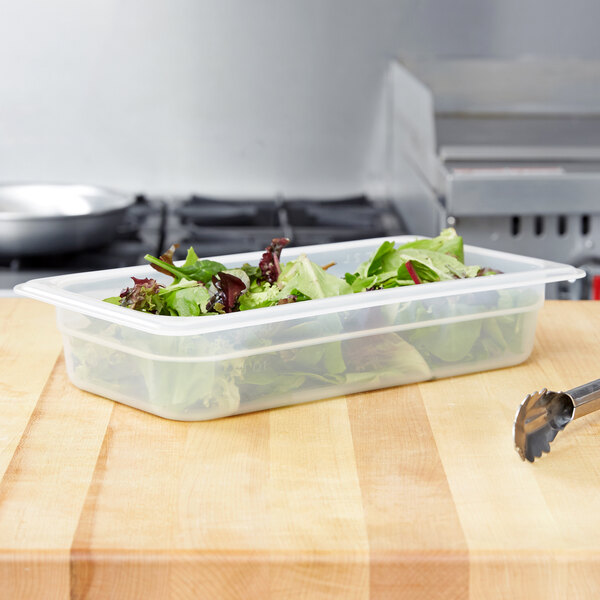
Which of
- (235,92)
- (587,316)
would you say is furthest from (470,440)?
(235,92)

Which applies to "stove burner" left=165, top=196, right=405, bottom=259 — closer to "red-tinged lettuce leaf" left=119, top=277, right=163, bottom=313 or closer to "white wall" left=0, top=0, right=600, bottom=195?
"white wall" left=0, top=0, right=600, bottom=195

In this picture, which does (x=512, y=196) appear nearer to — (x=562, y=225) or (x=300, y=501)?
(x=562, y=225)

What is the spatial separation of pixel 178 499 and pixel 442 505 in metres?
0.18

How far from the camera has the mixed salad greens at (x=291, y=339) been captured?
660 mm

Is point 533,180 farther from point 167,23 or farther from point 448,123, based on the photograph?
point 167,23

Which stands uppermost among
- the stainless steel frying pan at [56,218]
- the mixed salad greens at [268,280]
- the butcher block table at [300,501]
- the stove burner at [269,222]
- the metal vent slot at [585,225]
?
the mixed salad greens at [268,280]

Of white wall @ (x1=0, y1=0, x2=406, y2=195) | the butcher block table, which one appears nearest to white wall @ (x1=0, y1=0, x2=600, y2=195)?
white wall @ (x1=0, y1=0, x2=406, y2=195)

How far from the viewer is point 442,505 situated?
1.81ft

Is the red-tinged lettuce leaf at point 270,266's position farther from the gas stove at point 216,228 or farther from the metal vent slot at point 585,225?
the metal vent slot at point 585,225

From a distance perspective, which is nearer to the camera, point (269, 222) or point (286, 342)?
point (286, 342)

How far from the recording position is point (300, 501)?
56cm

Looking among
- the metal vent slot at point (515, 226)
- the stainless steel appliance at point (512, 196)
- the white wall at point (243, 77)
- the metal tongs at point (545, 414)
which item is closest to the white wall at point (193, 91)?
the white wall at point (243, 77)

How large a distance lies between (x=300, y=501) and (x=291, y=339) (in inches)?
6.2

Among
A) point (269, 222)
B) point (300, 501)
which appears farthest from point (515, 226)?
point (300, 501)
